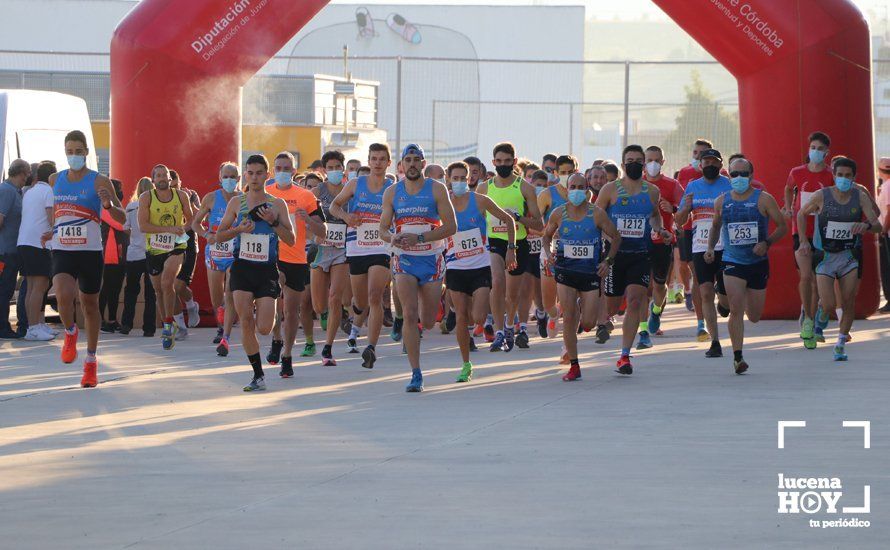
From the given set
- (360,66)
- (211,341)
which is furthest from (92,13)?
(211,341)

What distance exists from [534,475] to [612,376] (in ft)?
14.5

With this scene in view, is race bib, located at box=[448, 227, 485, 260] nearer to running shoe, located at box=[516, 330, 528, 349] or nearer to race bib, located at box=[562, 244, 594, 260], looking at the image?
race bib, located at box=[562, 244, 594, 260]

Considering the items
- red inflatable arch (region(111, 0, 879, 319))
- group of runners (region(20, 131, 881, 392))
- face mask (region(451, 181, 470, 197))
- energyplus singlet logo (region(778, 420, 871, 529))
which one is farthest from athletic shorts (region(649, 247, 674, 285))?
energyplus singlet logo (region(778, 420, 871, 529))

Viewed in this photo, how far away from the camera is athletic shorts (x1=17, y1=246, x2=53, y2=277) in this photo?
14.9 m

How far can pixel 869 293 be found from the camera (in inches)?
651

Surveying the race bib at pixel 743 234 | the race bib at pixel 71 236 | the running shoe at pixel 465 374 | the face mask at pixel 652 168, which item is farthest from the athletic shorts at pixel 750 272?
the race bib at pixel 71 236

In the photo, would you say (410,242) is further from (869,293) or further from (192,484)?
(869,293)

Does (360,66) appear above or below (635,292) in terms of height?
above

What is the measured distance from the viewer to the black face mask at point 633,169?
40.2 feet

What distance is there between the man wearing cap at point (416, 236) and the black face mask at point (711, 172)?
315 centimetres

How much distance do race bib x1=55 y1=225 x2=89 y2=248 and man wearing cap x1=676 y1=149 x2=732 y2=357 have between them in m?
5.12

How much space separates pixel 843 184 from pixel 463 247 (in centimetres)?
335

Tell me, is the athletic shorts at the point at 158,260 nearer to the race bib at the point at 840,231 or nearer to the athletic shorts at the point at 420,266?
the athletic shorts at the point at 420,266

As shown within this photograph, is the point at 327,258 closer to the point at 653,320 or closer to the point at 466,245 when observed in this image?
the point at 466,245
